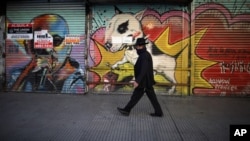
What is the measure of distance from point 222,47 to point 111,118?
4.86 metres

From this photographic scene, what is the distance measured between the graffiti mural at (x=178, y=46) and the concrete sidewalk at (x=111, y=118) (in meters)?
0.54

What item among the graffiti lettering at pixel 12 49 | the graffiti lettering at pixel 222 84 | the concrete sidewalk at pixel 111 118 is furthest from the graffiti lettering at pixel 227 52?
the graffiti lettering at pixel 12 49

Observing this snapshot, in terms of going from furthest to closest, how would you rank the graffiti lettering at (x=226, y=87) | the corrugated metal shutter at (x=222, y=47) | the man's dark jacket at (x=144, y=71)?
the graffiti lettering at (x=226, y=87)
the corrugated metal shutter at (x=222, y=47)
the man's dark jacket at (x=144, y=71)

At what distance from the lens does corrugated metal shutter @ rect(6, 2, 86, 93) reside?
10.2 m

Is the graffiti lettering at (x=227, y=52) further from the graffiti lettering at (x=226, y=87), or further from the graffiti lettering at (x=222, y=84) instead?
the graffiti lettering at (x=226, y=87)

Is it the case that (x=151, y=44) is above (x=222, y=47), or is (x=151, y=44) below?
above

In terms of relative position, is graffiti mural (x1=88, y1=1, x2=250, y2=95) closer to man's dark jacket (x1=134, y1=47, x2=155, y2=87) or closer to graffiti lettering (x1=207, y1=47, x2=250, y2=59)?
graffiti lettering (x1=207, y1=47, x2=250, y2=59)

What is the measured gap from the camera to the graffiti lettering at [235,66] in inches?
384

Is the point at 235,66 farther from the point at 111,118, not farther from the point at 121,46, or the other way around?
the point at 111,118

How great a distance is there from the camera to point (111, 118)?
7.10 meters

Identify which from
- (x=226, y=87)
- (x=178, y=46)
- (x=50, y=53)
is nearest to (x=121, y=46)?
(x=178, y=46)

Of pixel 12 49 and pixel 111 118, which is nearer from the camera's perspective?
pixel 111 118

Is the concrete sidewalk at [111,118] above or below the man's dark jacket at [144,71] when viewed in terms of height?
below

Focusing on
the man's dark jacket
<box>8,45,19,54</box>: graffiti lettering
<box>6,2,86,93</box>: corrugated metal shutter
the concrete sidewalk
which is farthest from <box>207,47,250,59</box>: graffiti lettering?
<box>8,45,19,54</box>: graffiti lettering
